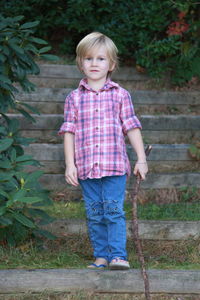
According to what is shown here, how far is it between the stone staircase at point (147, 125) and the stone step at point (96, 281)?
126cm

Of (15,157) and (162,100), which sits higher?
(15,157)

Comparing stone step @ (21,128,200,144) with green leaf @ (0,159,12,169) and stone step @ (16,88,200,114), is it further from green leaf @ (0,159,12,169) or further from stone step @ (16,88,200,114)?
green leaf @ (0,159,12,169)

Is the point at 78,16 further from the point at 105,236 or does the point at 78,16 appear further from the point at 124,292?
the point at 124,292

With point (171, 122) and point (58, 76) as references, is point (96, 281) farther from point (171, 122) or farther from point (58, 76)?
point (58, 76)

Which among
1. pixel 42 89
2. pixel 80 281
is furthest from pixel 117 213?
pixel 42 89

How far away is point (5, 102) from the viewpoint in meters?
3.32

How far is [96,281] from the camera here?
2982 mm

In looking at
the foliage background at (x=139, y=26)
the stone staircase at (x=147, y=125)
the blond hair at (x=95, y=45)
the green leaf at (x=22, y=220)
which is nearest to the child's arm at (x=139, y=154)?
the blond hair at (x=95, y=45)

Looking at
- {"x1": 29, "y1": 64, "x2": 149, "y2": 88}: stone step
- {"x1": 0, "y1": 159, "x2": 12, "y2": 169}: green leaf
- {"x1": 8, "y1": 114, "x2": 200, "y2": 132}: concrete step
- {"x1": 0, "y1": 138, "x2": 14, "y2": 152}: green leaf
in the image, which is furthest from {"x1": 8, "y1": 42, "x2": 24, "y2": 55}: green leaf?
{"x1": 29, "y1": 64, "x2": 149, "y2": 88}: stone step

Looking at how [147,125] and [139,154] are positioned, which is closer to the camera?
[139,154]

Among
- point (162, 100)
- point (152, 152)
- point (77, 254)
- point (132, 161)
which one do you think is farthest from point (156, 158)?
point (77, 254)

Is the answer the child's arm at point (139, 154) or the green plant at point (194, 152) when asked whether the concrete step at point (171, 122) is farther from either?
the child's arm at point (139, 154)

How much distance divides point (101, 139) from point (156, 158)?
5.68ft

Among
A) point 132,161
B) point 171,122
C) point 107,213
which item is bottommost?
point 132,161
